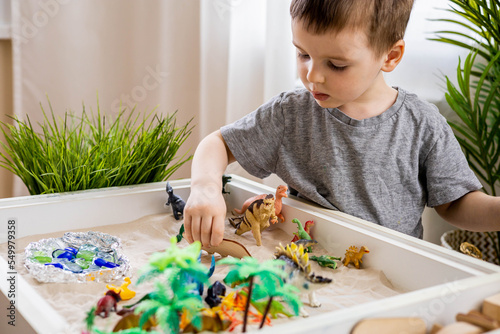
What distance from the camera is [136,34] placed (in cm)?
207

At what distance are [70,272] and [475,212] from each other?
64cm

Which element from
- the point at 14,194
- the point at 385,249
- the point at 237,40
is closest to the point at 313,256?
the point at 385,249

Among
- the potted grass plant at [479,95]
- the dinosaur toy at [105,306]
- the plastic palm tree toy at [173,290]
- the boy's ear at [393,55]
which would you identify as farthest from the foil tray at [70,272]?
the potted grass plant at [479,95]

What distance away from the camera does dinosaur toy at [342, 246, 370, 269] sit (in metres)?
0.73

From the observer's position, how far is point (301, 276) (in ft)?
1.79

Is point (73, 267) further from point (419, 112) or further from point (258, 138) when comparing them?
point (419, 112)

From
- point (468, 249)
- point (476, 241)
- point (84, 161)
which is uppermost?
point (84, 161)

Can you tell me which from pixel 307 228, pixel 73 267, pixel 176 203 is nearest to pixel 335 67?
pixel 307 228

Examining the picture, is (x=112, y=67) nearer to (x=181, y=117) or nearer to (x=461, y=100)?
(x=181, y=117)

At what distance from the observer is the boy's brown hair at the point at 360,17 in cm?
79

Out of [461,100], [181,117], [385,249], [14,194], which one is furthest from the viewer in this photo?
[181,117]

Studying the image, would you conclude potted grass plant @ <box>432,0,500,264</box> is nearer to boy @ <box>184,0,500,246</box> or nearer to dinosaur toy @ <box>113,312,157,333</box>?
boy @ <box>184,0,500,246</box>

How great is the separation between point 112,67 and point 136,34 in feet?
0.50

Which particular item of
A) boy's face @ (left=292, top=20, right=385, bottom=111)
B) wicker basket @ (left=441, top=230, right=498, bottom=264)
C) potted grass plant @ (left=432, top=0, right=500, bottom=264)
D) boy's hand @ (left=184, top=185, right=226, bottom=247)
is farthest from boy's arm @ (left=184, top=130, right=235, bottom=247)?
wicker basket @ (left=441, top=230, right=498, bottom=264)
